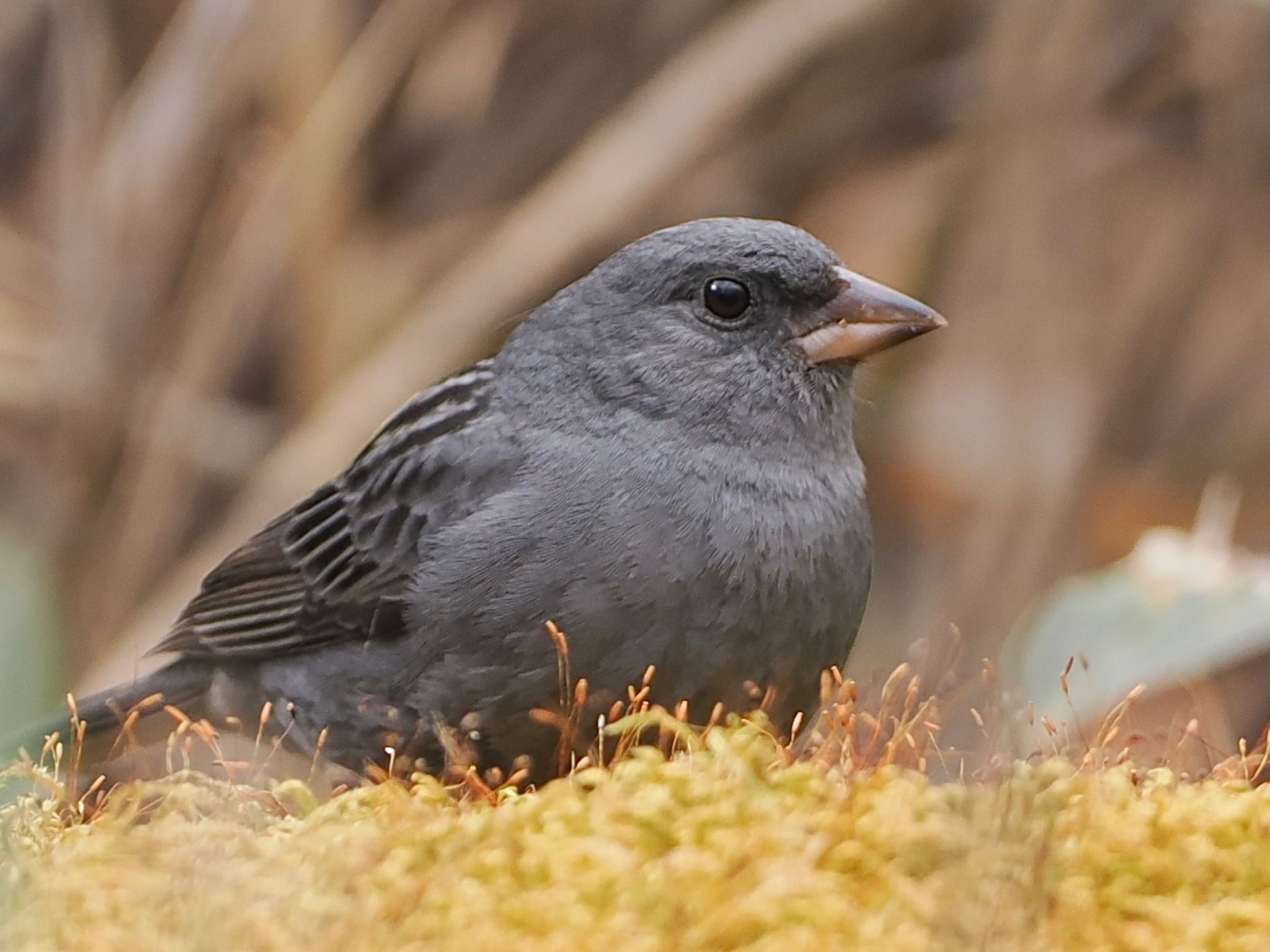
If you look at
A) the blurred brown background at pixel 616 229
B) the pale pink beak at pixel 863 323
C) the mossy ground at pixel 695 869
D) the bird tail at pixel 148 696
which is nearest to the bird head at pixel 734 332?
the pale pink beak at pixel 863 323

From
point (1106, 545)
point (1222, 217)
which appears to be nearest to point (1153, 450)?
point (1106, 545)

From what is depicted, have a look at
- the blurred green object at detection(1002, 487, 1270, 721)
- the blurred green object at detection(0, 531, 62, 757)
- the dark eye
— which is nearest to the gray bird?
the dark eye

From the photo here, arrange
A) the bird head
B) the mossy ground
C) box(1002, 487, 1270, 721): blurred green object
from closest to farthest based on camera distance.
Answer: the mossy ground
box(1002, 487, 1270, 721): blurred green object
the bird head

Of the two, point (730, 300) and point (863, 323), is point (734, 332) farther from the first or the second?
point (863, 323)

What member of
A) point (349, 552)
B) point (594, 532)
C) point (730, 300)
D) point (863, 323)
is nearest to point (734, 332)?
point (730, 300)

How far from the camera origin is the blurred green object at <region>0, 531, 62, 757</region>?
5.63ft

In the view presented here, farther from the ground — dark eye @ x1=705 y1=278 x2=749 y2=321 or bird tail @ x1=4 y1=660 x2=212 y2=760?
dark eye @ x1=705 y1=278 x2=749 y2=321

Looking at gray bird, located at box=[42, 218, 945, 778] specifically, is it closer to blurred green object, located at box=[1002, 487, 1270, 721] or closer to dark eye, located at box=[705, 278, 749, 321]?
dark eye, located at box=[705, 278, 749, 321]

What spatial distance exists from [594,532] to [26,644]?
702mm

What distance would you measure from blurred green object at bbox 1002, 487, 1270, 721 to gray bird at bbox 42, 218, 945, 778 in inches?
10.5

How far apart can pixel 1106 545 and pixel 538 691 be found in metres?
2.26

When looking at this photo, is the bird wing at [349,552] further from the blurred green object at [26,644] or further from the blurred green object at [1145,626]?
the blurred green object at [1145,626]

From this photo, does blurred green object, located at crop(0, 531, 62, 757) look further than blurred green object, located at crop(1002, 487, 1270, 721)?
No

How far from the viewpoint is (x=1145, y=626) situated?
2100 mm
